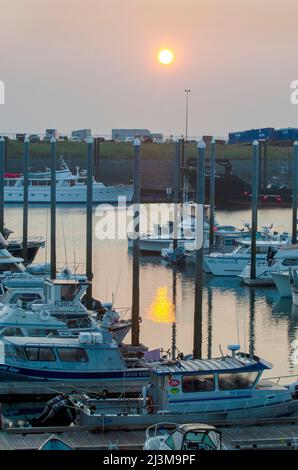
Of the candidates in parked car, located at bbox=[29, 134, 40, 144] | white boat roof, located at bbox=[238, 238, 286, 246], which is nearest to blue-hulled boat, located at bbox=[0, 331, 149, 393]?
white boat roof, located at bbox=[238, 238, 286, 246]

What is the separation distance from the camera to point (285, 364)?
3578 cm

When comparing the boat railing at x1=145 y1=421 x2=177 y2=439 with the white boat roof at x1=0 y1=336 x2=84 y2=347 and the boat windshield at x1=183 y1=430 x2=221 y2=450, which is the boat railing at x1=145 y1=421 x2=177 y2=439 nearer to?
the boat windshield at x1=183 y1=430 x2=221 y2=450

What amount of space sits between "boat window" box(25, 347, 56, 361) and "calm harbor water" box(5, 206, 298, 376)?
6766mm

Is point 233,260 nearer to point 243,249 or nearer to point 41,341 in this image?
point 243,249

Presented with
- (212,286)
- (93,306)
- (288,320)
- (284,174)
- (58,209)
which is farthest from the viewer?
(284,174)

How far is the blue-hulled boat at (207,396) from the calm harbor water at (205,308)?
23.5 feet

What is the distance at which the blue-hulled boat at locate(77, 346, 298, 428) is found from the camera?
26.2 m

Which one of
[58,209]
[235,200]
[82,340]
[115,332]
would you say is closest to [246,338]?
[115,332]

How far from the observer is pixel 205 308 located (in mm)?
48188

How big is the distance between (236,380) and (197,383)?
87 centimetres

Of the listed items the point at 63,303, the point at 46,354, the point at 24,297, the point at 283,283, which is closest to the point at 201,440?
the point at 46,354

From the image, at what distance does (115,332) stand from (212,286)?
20.6 m

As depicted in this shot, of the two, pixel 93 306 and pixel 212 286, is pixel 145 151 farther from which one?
pixel 93 306

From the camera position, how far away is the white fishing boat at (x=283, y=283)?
49625 millimetres
